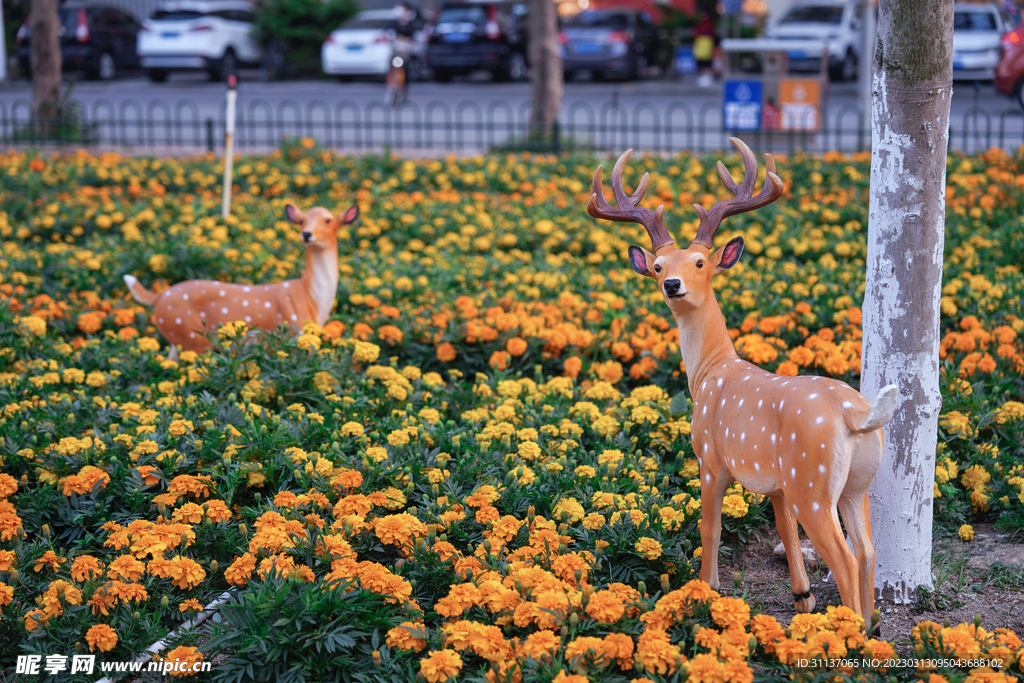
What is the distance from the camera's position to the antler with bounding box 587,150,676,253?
12.6ft

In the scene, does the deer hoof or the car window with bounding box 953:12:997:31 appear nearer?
the deer hoof

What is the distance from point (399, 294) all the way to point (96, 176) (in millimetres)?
5682

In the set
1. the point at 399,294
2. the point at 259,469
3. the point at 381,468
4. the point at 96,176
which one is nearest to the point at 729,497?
the point at 381,468

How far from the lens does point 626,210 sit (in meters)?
3.99

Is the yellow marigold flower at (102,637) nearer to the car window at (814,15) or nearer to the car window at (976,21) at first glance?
the car window at (976,21)

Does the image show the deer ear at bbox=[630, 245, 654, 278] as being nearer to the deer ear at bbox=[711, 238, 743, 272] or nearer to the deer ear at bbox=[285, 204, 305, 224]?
the deer ear at bbox=[711, 238, 743, 272]

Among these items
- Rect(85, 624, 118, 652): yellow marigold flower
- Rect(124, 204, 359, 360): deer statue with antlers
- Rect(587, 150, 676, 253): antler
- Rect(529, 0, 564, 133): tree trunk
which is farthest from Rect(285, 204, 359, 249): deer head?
Rect(529, 0, 564, 133): tree trunk

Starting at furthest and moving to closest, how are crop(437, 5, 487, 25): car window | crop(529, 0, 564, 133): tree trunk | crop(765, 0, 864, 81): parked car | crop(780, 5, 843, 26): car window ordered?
crop(437, 5, 487, 25): car window → crop(780, 5, 843, 26): car window → crop(765, 0, 864, 81): parked car → crop(529, 0, 564, 133): tree trunk

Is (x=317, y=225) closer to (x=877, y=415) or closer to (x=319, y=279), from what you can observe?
(x=319, y=279)

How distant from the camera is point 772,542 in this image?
422cm

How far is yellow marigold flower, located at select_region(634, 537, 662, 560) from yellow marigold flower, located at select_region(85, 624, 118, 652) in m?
1.79

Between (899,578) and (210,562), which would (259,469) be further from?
(899,578)

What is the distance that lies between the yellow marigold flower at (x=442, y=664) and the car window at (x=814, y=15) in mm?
23062

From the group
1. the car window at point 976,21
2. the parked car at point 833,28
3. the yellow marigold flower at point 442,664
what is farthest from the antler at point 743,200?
the parked car at point 833,28
